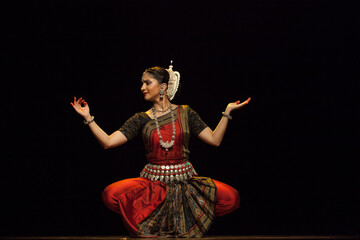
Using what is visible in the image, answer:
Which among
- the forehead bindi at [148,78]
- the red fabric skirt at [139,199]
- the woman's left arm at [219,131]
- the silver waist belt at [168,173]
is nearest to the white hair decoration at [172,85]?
the forehead bindi at [148,78]

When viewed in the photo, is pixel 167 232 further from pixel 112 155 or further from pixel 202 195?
pixel 112 155

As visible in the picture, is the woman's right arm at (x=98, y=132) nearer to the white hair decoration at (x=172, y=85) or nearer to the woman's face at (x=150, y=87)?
the woman's face at (x=150, y=87)

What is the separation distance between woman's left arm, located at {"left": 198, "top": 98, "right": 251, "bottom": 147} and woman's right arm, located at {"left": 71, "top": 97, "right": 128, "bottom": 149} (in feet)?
1.69

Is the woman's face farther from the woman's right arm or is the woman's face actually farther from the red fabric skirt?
the red fabric skirt

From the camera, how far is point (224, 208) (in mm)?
2621

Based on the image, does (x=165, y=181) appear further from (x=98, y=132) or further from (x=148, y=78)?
(x=148, y=78)

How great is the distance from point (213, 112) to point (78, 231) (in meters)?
1.38

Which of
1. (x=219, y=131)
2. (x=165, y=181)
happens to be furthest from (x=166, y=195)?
(x=219, y=131)

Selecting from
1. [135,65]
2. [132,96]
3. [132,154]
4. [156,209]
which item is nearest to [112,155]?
[132,154]

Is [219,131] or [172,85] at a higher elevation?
[172,85]

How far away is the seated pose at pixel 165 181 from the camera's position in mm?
2523

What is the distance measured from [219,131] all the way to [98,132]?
2.46ft

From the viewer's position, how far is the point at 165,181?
262 cm

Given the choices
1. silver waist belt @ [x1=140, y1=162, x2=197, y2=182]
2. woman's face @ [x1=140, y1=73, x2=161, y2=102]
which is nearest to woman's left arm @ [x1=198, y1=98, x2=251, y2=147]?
silver waist belt @ [x1=140, y1=162, x2=197, y2=182]
